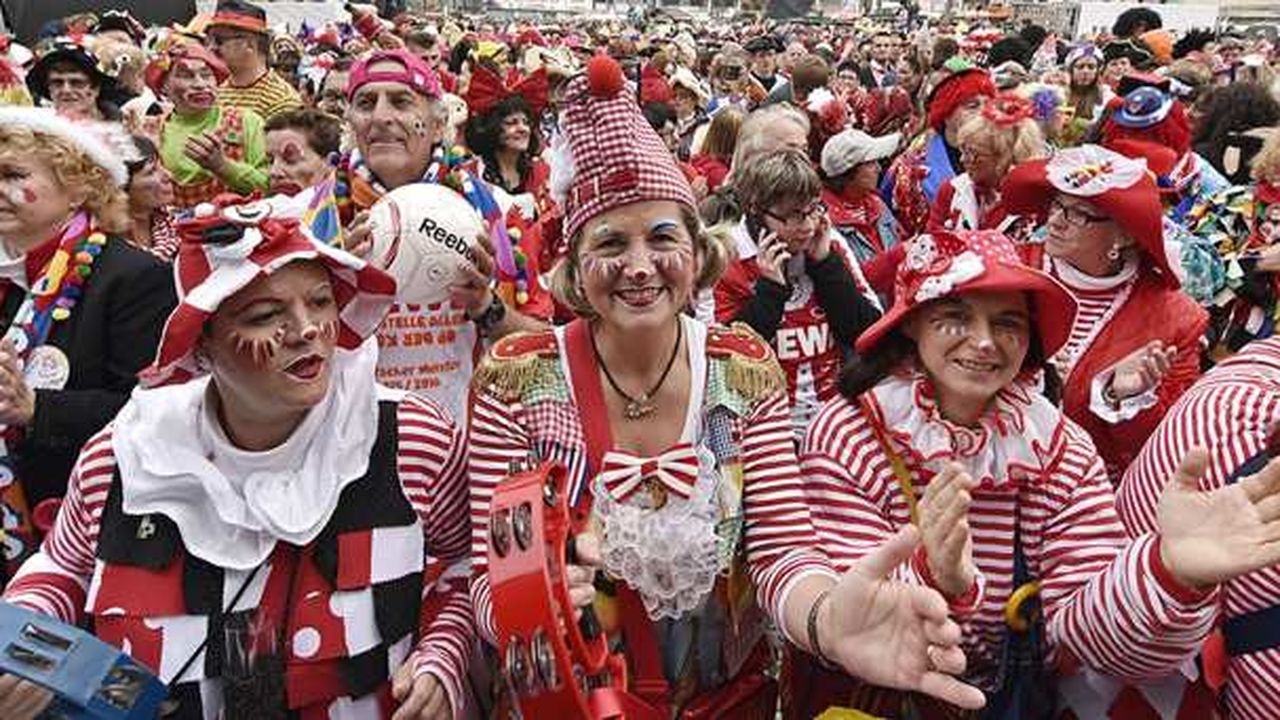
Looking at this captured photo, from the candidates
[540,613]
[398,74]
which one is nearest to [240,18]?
[398,74]

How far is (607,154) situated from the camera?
2234 mm

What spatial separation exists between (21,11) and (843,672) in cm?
1467

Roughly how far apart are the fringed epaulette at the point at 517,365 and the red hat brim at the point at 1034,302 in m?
0.66

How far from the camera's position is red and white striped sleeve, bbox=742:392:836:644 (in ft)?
7.04

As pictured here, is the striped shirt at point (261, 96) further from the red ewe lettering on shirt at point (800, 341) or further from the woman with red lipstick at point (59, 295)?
the red ewe lettering on shirt at point (800, 341)

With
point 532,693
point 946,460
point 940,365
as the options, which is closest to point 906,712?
point 946,460

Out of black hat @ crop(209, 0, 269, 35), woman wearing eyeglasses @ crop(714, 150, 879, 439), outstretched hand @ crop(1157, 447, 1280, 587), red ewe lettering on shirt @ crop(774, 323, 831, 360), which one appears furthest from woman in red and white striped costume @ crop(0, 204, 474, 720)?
black hat @ crop(209, 0, 269, 35)

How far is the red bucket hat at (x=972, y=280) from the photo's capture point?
7.24 ft

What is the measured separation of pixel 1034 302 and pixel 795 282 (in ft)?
4.55

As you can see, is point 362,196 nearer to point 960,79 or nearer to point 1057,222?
point 1057,222

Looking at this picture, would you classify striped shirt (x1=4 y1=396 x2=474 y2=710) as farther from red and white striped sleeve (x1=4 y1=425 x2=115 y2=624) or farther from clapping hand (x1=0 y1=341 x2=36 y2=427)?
clapping hand (x1=0 y1=341 x2=36 y2=427)

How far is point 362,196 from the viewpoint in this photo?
140 inches

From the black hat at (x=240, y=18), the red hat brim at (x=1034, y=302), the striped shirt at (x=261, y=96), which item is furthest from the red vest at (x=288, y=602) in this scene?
the black hat at (x=240, y=18)

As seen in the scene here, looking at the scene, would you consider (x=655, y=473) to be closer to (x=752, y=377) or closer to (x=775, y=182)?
(x=752, y=377)
